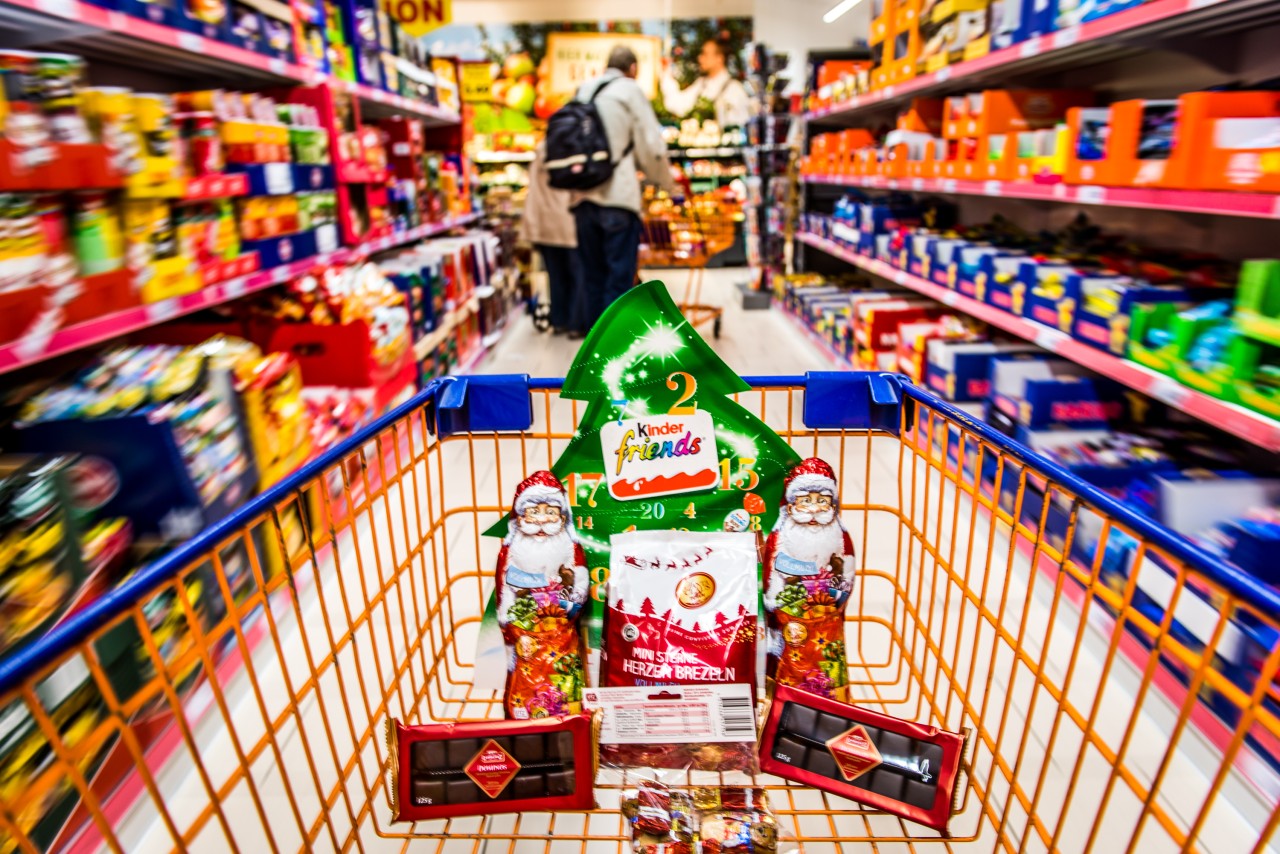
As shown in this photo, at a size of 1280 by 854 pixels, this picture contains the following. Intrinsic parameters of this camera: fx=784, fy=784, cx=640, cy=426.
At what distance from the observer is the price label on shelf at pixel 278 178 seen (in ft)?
7.34

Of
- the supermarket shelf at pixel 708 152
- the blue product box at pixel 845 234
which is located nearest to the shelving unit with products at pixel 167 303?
the blue product box at pixel 845 234

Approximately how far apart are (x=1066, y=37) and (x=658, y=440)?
1.83m

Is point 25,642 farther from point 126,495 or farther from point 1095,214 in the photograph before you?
point 1095,214

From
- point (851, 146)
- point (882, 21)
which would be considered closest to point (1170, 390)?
point (882, 21)

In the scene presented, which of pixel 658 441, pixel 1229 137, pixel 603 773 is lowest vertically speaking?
pixel 603 773

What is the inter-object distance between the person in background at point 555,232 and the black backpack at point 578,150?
304 millimetres

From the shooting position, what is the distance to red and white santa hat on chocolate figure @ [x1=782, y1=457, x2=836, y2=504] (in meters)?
1.03

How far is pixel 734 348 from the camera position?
5000mm

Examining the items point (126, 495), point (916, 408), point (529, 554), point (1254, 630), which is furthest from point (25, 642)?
point (1254, 630)

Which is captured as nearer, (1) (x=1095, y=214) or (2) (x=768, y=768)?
(2) (x=768, y=768)

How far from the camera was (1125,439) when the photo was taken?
2016 millimetres

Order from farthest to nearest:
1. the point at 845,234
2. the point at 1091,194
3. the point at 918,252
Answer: the point at 845,234 < the point at 918,252 < the point at 1091,194

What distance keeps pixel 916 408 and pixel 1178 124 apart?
3.77ft

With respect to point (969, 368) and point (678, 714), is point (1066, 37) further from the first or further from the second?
point (678, 714)
